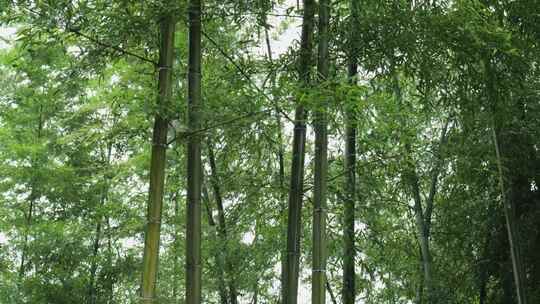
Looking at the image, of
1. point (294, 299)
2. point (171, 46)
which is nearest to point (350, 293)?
point (294, 299)

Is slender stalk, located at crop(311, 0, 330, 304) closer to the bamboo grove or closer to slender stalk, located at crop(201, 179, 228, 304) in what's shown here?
the bamboo grove

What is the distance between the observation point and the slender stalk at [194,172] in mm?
3287

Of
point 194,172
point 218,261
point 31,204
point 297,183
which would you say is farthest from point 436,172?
point 31,204

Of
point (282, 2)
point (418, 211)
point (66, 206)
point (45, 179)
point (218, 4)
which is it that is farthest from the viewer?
point (66, 206)

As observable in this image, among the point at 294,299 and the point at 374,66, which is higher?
the point at 374,66

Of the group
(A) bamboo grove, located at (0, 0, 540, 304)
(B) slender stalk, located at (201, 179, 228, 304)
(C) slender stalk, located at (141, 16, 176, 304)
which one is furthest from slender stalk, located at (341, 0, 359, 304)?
(B) slender stalk, located at (201, 179, 228, 304)

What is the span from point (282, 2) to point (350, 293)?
82.5 inches

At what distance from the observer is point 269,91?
325 centimetres

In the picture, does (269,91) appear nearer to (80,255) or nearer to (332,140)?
(332,140)

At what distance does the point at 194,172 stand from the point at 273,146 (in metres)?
0.90

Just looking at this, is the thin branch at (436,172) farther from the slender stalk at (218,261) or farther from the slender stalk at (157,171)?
the slender stalk at (157,171)

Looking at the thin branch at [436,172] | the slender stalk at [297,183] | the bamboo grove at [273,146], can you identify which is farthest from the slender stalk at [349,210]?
the thin branch at [436,172]

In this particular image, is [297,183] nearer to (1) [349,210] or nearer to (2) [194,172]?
(2) [194,172]

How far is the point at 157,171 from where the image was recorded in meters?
3.28
